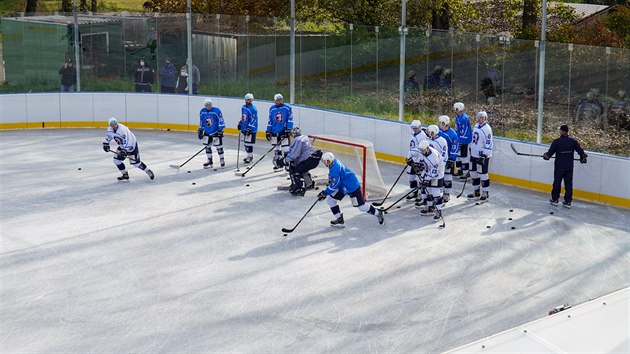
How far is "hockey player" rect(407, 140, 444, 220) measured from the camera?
1358cm

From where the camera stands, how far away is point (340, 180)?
13.2 metres

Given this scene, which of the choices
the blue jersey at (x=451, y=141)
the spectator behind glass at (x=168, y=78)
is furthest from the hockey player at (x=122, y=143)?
the spectator behind glass at (x=168, y=78)

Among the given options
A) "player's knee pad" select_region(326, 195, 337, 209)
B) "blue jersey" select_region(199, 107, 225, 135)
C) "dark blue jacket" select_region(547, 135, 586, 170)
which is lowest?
"player's knee pad" select_region(326, 195, 337, 209)

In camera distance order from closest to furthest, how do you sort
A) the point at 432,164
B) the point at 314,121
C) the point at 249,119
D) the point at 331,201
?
the point at 331,201
the point at 432,164
the point at 249,119
the point at 314,121

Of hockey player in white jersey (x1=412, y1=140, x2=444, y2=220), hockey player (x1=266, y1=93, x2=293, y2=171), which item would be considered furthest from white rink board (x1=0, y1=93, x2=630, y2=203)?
hockey player in white jersey (x1=412, y1=140, x2=444, y2=220)

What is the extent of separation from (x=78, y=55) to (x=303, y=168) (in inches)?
375

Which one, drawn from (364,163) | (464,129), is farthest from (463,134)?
(364,163)

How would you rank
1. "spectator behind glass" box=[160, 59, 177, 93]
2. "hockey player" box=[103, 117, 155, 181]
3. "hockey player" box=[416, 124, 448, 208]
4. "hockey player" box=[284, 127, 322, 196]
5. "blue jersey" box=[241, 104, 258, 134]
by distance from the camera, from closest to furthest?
"hockey player" box=[416, 124, 448, 208]
"hockey player" box=[284, 127, 322, 196]
"hockey player" box=[103, 117, 155, 181]
"blue jersey" box=[241, 104, 258, 134]
"spectator behind glass" box=[160, 59, 177, 93]

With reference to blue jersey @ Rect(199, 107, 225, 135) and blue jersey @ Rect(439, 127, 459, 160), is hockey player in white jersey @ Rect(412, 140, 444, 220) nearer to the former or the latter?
blue jersey @ Rect(439, 127, 459, 160)

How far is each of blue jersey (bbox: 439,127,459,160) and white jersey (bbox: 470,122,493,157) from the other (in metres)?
0.31

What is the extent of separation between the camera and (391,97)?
19.1m

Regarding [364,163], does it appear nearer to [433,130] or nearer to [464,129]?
[433,130]

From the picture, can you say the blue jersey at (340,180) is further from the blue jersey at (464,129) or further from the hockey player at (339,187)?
the blue jersey at (464,129)

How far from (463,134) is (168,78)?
8935mm
